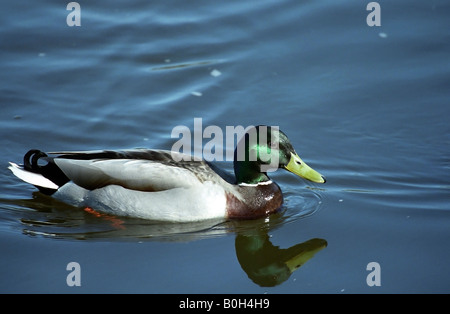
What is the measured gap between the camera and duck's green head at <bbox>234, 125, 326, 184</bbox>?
26.1 ft

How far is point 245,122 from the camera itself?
1013 centimetres

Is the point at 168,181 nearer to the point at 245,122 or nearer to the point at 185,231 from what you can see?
the point at 185,231

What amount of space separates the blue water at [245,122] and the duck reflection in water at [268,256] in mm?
21

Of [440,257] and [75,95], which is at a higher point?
[75,95]

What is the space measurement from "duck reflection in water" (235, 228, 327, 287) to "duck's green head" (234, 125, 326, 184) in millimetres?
792

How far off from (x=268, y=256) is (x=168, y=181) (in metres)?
1.38

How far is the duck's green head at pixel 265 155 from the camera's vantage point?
796cm

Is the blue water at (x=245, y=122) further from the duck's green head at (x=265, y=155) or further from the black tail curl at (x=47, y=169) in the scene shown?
the duck's green head at (x=265, y=155)

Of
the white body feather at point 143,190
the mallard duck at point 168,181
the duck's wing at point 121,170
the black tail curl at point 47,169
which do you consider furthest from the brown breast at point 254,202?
the black tail curl at point 47,169

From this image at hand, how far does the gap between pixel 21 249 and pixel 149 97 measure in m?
4.14

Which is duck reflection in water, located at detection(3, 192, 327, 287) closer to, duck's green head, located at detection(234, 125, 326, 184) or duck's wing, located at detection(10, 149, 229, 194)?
duck's wing, located at detection(10, 149, 229, 194)

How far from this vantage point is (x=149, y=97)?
10.7 metres
